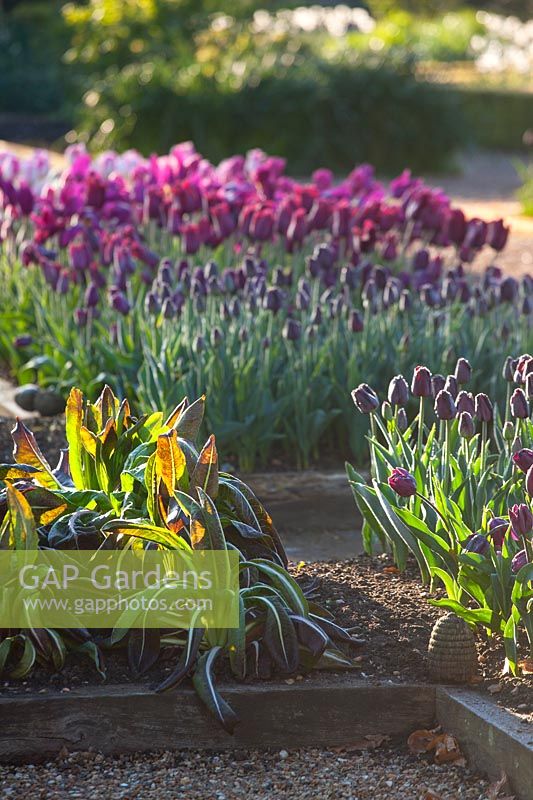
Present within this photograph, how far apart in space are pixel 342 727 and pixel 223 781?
0.30 meters

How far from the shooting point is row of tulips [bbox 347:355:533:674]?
2730 millimetres

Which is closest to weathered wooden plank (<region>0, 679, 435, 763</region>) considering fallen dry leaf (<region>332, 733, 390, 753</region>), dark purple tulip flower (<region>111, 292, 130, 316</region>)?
fallen dry leaf (<region>332, 733, 390, 753</region>)

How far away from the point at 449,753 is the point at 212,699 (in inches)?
19.9

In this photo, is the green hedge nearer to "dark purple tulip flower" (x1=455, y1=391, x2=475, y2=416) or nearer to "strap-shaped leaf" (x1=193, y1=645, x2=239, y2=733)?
"dark purple tulip flower" (x1=455, y1=391, x2=475, y2=416)

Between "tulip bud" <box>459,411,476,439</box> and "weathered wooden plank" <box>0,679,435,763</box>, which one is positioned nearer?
"weathered wooden plank" <box>0,679,435,763</box>

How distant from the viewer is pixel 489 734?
256 cm

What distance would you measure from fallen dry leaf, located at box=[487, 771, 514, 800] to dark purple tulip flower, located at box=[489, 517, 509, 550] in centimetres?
53

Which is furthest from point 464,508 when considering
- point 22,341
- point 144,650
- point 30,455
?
point 22,341

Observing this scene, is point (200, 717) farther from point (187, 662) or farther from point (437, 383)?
point (437, 383)

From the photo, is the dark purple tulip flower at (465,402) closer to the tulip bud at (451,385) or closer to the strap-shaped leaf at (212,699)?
the tulip bud at (451,385)

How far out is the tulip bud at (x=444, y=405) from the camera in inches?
118

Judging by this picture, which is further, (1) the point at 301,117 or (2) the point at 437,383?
(1) the point at 301,117

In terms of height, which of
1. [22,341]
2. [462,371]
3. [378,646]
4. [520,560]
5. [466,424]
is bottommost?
[378,646]

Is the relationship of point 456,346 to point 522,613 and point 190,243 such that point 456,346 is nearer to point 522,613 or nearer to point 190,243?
point 190,243
